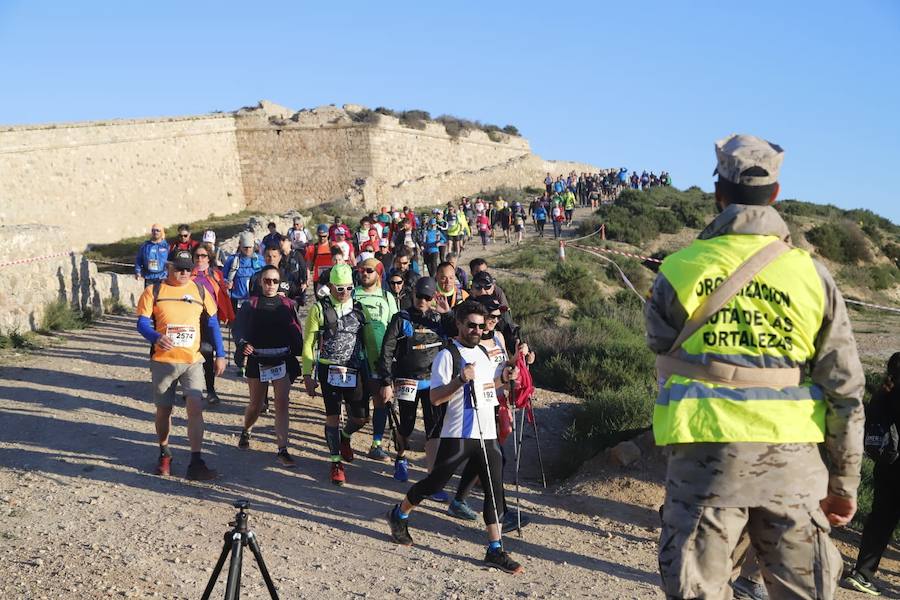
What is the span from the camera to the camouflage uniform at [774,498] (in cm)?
293

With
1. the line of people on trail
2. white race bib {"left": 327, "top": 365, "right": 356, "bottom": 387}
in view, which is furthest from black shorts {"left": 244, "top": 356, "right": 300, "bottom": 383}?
white race bib {"left": 327, "top": 365, "right": 356, "bottom": 387}

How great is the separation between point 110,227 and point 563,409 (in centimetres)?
2898

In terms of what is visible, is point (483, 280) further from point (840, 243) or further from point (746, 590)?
point (840, 243)

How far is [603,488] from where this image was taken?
788cm

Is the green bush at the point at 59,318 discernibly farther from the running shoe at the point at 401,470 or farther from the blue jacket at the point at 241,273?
the running shoe at the point at 401,470

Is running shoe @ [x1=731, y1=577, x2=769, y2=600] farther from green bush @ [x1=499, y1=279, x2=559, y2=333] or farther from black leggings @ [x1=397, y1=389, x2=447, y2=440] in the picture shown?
green bush @ [x1=499, y1=279, x2=559, y2=333]

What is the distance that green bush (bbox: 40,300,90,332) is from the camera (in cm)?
1424

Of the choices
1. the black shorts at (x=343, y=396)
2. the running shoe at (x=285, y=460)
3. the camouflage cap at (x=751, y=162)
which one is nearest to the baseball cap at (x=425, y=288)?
the black shorts at (x=343, y=396)

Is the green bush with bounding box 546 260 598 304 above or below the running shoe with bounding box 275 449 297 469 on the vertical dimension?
above

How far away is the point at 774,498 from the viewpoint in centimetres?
293

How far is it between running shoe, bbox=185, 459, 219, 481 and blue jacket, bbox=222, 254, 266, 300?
4.25 metres

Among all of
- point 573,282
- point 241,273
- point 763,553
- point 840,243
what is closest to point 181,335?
point 241,273

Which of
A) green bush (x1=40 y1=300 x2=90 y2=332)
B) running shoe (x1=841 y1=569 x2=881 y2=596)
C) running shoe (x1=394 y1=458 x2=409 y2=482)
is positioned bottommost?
running shoe (x1=841 y1=569 x2=881 y2=596)

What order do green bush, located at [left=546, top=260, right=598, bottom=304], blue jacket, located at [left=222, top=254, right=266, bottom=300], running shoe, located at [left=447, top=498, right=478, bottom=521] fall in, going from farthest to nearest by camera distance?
green bush, located at [left=546, top=260, right=598, bottom=304] < blue jacket, located at [left=222, top=254, right=266, bottom=300] < running shoe, located at [left=447, top=498, right=478, bottom=521]
